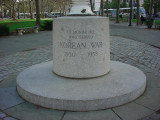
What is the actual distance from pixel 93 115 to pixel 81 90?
72cm

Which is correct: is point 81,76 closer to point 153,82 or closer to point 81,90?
point 81,90

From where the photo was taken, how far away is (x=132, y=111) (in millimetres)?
3688

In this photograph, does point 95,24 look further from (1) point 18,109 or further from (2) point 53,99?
(1) point 18,109

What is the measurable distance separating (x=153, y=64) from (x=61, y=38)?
14.7ft

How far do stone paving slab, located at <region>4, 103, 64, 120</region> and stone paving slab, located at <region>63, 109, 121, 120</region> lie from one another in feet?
0.62

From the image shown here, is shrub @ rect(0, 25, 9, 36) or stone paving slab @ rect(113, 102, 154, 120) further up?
shrub @ rect(0, 25, 9, 36)

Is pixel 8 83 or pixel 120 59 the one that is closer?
pixel 8 83

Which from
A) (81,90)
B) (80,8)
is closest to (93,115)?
(81,90)

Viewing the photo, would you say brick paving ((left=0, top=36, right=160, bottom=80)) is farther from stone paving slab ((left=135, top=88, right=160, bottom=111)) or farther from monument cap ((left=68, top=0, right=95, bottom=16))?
monument cap ((left=68, top=0, right=95, bottom=16))

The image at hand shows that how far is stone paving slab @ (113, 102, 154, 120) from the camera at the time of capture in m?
3.51

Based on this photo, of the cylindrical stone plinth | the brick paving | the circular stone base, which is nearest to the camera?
the circular stone base

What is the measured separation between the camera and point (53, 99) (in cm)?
376

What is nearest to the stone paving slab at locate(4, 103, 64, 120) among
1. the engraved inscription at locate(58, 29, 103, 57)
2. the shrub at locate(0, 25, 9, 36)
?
the engraved inscription at locate(58, 29, 103, 57)

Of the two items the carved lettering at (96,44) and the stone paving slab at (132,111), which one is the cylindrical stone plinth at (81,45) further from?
the stone paving slab at (132,111)
